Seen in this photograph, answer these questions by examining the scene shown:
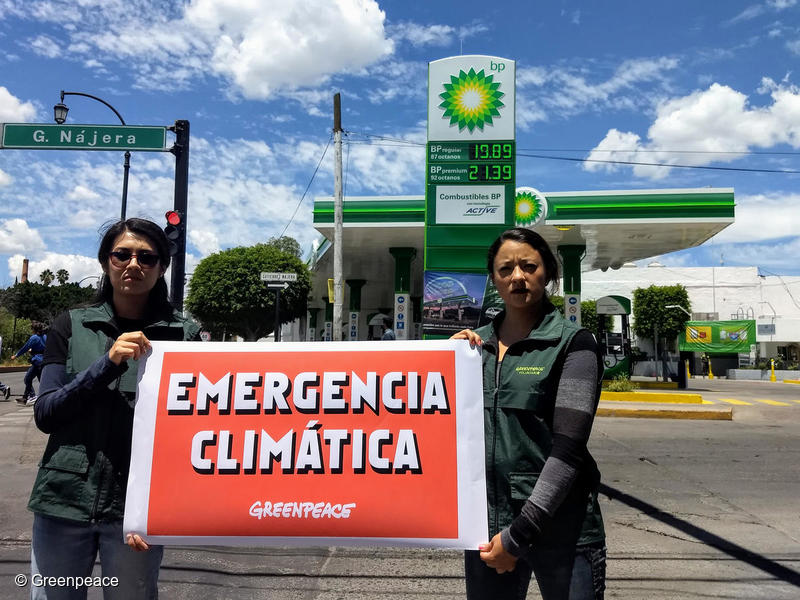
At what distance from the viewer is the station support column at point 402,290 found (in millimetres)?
18942

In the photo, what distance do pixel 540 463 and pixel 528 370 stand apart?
29 cm

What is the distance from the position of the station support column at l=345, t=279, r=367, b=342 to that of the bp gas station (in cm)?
8

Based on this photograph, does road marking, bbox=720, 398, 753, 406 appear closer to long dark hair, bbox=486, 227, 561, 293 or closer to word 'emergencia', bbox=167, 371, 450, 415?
long dark hair, bbox=486, 227, 561, 293

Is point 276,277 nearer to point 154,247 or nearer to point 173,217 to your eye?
point 173,217

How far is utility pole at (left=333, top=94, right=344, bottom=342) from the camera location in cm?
1507

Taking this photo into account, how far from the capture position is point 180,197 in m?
9.99

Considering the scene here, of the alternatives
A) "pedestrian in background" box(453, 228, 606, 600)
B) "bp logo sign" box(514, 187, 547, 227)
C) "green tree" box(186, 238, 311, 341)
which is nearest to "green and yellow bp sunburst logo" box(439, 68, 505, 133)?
"bp logo sign" box(514, 187, 547, 227)

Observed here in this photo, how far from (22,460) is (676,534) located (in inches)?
290

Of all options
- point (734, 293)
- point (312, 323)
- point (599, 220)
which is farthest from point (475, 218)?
point (734, 293)

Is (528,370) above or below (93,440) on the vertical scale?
above

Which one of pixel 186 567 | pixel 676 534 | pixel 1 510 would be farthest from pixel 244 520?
pixel 1 510

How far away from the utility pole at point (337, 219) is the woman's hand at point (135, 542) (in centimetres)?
1252

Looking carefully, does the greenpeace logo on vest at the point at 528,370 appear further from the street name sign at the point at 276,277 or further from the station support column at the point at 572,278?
the station support column at the point at 572,278

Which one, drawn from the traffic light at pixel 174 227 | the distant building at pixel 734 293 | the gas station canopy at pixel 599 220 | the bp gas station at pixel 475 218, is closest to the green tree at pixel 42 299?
the bp gas station at pixel 475 218
